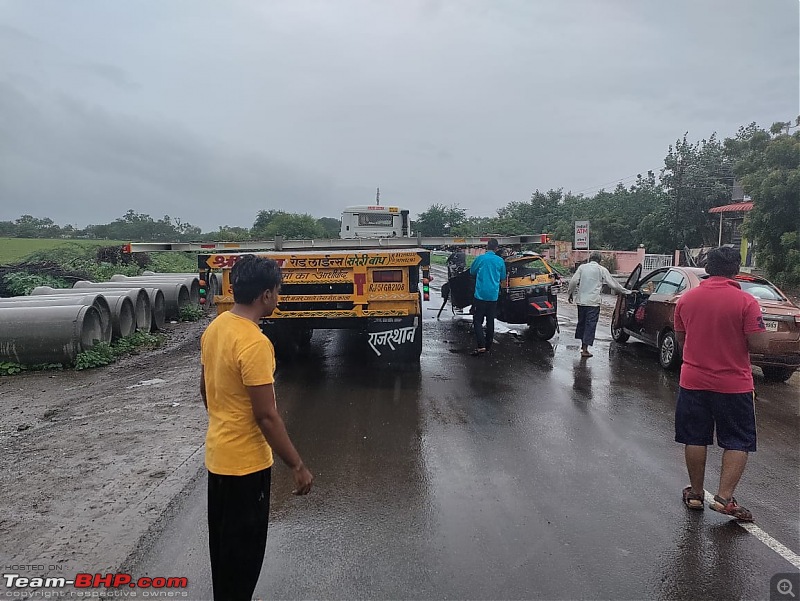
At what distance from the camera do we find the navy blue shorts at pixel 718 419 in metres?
3.76

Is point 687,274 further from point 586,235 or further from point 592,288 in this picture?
point 586,235

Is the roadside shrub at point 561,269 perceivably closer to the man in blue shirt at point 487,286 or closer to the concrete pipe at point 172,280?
the concrete pipe at point 172,280

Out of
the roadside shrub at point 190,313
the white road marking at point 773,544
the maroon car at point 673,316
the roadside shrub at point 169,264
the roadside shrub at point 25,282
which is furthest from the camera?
the roadside shrub at point 169,264

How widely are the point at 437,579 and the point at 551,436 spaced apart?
2.65m

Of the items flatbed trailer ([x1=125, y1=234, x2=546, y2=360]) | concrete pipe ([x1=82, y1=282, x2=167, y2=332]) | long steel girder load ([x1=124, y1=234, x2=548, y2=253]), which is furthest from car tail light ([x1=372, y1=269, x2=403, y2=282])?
concrete pipe ([x1=82, y1=282, x2=167, y2=332])

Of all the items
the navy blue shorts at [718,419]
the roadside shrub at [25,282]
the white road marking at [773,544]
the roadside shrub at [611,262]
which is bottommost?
the white road marking at [773,544]

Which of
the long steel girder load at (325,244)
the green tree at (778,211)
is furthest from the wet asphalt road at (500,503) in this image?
the green tree at (778,211)

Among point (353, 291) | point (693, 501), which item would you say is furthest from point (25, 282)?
point (693, 501)

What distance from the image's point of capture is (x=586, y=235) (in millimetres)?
16719

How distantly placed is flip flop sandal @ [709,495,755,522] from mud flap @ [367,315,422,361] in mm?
4271

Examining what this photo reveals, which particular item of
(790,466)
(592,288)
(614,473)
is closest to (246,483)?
(614,473)

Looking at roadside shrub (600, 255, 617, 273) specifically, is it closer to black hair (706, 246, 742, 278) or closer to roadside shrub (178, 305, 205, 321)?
roadside shrub (178, 305, 205, 321)

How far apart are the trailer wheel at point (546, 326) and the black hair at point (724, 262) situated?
22.4 ft

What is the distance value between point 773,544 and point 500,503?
5.52ft
